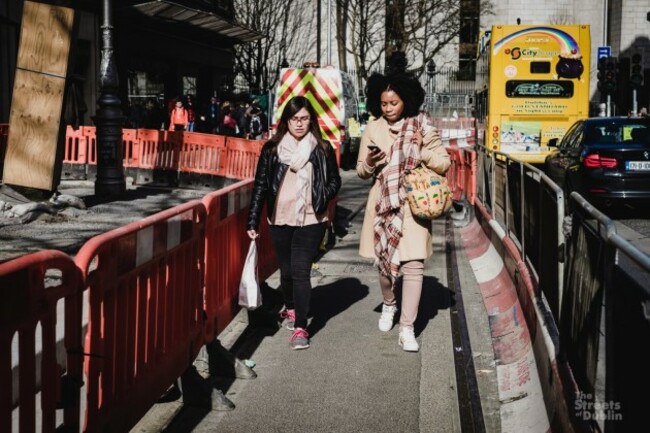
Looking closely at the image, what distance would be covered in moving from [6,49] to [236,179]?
276 inches

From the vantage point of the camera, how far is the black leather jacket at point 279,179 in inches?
249

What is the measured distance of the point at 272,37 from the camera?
44344mm

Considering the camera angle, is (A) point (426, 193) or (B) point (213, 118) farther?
(B) point (213, 118)

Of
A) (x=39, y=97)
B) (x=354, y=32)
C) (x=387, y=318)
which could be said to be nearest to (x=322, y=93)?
(x=39, y=97)

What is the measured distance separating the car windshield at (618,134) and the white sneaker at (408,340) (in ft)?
28.2

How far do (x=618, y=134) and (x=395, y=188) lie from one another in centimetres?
886

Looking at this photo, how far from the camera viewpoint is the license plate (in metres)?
13.6

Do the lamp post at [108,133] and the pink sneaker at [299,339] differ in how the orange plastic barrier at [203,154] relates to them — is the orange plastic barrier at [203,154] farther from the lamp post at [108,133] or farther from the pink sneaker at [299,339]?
the pink sneaker at [299,339]

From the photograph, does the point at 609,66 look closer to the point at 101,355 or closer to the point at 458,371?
the point at 458,371

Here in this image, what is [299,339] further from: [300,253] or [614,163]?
[614,163]

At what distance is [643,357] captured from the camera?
2.71m

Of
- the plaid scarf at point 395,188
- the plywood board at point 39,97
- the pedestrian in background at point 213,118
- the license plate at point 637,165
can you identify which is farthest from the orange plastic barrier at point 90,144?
the plaid scarf at point 395,188

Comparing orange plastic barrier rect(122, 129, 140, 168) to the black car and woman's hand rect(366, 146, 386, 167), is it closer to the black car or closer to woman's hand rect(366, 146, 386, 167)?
the black car

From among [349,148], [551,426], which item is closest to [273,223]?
[551,426]
